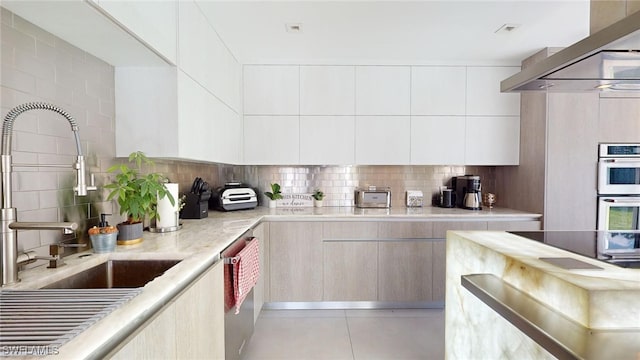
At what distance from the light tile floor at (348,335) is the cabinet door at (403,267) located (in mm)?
199

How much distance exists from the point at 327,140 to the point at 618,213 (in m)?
2.77

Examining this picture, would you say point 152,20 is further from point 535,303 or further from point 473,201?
point 473,201

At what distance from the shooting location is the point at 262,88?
3.18 m

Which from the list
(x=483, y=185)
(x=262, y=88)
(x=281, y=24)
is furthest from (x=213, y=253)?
(x=483, y=185)

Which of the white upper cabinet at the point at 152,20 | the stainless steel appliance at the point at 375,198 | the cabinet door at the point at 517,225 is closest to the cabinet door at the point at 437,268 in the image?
the cabinet door at the point at 517,225

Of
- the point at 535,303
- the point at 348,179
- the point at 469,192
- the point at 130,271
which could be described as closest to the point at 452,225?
the point at 469,192

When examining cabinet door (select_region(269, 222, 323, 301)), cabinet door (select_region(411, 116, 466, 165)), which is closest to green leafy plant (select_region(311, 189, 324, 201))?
cabinet door (select_region(269, 222, 323, 301))

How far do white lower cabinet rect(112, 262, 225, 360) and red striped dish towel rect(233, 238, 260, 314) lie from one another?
0.64ft

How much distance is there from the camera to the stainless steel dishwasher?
5.53 ft

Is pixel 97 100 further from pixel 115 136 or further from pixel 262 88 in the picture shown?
pixel 262 88

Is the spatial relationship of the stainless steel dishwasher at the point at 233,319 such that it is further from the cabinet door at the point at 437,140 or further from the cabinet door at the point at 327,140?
the cabinet door at the point at 437,140

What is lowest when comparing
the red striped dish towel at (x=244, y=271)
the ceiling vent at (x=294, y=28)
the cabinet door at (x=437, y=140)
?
the red striped dish towel at (x=244, y=271)

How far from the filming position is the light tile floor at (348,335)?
7.32 feet

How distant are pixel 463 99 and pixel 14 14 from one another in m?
3.36
